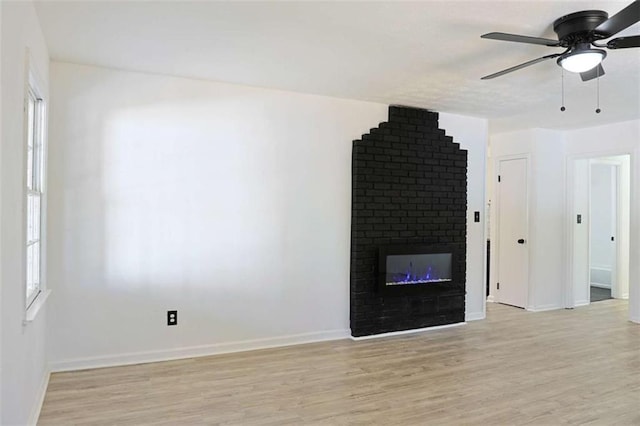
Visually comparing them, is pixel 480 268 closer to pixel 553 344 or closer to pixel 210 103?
pixel 553 344

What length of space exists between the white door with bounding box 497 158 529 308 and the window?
5.57 meters

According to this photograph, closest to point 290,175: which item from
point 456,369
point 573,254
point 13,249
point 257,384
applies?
point 257,384

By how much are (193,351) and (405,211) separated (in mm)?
2524

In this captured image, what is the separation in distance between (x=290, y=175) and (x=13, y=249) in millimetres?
2556

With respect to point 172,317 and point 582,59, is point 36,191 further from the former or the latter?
point 582,59

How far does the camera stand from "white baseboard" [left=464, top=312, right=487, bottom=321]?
5364 millimetres

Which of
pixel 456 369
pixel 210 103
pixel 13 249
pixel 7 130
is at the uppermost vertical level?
pixel 210 103

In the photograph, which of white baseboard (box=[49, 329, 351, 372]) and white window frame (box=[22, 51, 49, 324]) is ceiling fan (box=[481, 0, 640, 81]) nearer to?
white window frame (box=[22, 51, 49, 324])

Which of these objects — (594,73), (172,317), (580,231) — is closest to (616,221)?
(580,231)

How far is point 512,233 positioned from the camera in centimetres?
632

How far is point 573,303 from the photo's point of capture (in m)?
6.24

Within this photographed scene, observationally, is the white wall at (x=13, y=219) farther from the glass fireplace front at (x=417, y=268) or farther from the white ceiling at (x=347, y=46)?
the glass fireplace front at (x=417, y=268)

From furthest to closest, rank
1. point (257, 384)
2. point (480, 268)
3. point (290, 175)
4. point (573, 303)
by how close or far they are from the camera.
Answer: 1. point (573, 303)
2. point (480, 268)
3. point (290, 175)
4. point (257, 384)

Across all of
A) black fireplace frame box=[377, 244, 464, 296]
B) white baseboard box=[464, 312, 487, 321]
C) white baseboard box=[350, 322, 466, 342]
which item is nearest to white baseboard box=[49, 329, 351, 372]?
white baseboard box=[350, 322, 466, 342]
